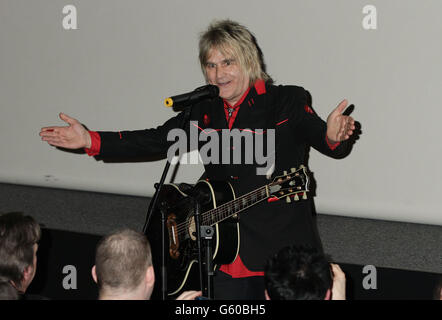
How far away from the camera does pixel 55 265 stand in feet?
14.1

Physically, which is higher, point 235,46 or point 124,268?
point 235,46

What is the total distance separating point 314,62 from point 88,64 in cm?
212

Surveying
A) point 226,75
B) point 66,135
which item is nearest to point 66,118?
point 66,135

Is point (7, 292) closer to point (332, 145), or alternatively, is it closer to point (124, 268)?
point (124, 268)

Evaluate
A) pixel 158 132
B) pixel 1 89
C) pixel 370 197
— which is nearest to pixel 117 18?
pixel 1 89

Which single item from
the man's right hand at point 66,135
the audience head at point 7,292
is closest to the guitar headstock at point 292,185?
the man's right hand at point 66,135

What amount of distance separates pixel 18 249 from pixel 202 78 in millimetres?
2845

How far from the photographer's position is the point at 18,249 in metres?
2.67

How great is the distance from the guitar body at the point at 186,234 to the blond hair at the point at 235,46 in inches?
25.2

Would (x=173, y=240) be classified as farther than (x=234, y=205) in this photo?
Yes

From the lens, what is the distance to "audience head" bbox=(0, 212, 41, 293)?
8.62 ft

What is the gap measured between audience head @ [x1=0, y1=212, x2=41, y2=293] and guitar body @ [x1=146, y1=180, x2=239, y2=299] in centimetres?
64

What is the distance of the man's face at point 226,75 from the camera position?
10.7 ft

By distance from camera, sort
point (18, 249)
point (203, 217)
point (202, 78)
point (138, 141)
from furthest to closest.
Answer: point (202, 78), point (138, 141), point (203, 217), point (18, 249)
